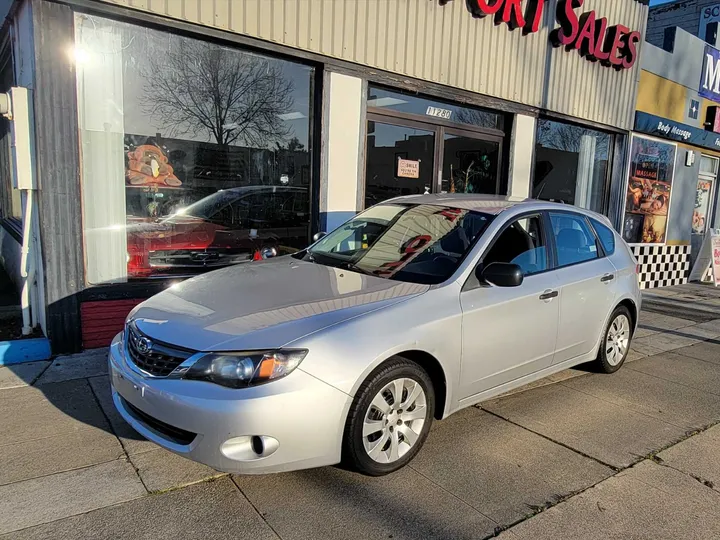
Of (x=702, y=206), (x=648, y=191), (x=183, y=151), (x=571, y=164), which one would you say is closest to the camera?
(x=183, y=151)

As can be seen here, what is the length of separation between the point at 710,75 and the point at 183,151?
1155 cm

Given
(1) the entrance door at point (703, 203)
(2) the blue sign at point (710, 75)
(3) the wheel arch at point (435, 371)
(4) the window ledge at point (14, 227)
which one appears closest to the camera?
(3) the wheel arch at point (435, 371)

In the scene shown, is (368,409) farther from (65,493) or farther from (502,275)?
(65,493)

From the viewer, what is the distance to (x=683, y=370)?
5762mm

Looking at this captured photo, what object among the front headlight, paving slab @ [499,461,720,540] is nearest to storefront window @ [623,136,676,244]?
paving slab @ [499,461,720,540]

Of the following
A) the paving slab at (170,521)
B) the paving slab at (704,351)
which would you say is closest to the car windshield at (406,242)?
the paving slab at (170,521)

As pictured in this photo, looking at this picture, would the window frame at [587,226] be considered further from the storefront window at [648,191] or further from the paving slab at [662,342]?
the storefront window at [648,191]

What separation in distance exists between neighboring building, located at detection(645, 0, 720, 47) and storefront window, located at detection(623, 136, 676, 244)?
2870 mm

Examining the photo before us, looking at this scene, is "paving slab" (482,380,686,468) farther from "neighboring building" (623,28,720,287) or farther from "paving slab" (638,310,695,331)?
"neighboring building" (623,28,720,287)

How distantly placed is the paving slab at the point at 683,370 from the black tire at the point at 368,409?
3.38 metres

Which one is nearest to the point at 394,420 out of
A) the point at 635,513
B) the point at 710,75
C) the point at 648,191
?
the point at 635,513

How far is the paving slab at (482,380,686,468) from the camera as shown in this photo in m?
3.79

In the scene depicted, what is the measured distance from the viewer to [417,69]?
7441 mm

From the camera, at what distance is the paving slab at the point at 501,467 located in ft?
10.2
